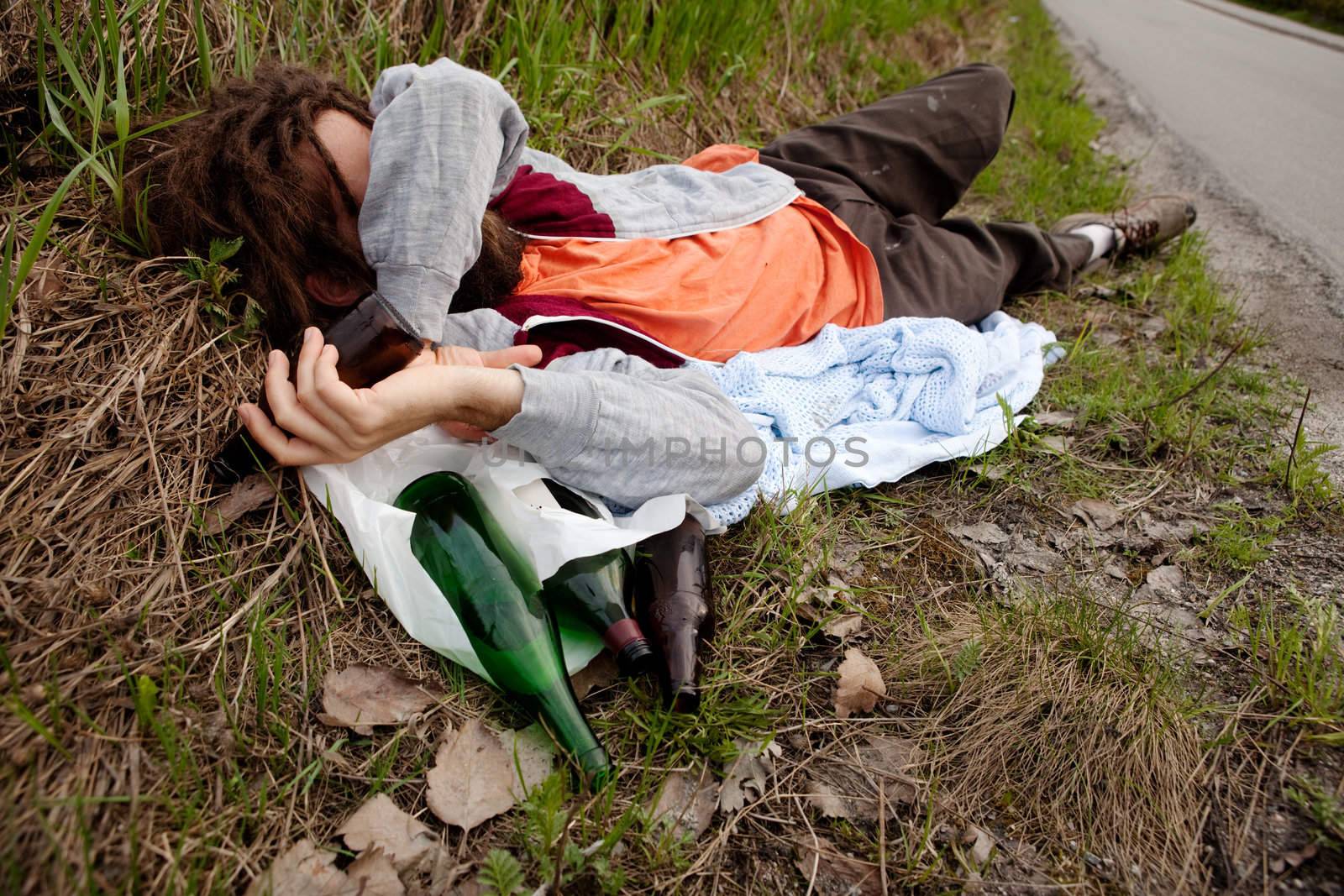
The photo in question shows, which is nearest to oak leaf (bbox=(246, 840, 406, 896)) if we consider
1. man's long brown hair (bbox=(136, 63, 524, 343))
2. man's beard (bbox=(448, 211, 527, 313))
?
man's long brown hair (bbox=(136, 63, 524, 343))

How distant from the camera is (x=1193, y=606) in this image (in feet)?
4.98

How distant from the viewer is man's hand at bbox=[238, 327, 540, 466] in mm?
1321

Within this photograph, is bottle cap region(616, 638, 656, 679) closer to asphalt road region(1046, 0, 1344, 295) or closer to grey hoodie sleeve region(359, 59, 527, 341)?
grey hoodie sleeve region(359, 59, 527, 341)

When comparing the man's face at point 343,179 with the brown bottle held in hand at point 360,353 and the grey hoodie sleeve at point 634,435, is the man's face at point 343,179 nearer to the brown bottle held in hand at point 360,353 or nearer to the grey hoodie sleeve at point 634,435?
the brown bottle held in hand at point 360,353

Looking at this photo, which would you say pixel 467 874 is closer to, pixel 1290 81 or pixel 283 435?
pixel 283 435

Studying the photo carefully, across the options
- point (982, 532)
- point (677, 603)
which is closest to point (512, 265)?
point (677, 603)

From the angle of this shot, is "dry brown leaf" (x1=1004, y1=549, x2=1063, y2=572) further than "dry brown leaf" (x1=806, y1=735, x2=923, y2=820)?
Yes

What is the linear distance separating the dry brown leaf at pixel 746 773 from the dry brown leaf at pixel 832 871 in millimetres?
101

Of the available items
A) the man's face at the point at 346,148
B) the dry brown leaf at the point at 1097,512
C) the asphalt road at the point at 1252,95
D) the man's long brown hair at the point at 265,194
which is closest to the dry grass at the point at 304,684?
the man's long brown hair at the point at 265,194

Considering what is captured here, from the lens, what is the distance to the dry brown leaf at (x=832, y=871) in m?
1.15

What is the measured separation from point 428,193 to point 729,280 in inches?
31.8

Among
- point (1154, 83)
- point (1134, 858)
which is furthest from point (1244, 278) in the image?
point (1154, 83)

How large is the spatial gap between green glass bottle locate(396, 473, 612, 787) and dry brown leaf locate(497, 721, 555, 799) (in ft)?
0.09

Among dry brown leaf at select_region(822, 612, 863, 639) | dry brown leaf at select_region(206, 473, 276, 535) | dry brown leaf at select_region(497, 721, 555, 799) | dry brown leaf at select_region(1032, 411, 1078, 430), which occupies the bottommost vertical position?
dry brown leaf at select_region(497, 721, 555, 799)
